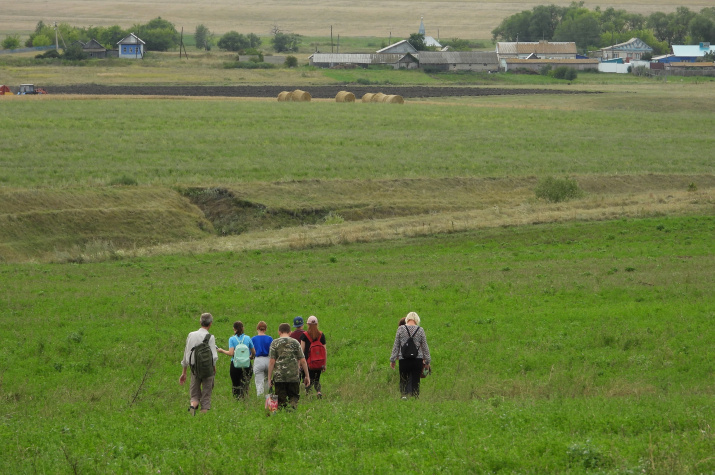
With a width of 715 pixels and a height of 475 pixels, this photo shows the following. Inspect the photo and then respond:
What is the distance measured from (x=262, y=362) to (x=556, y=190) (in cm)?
2826

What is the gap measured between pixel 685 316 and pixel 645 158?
3442 centimetres

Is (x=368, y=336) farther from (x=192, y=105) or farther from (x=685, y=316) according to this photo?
(x=192, y=105)

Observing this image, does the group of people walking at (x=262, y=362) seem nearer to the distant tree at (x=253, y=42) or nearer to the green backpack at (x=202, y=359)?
the green backpack at (x=202, y=359)

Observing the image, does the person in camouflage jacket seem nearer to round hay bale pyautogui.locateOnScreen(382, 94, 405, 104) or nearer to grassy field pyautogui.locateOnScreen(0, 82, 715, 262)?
grassy field pyautogui.locateOnScreen(0, 82, 715, 262)

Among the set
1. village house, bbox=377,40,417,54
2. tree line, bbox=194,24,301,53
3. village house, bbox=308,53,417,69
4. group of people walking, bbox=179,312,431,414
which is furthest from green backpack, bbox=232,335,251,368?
tree line, bbox=194,24,301,53

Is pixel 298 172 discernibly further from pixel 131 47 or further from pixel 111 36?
pixel 111 36

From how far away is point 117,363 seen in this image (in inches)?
617


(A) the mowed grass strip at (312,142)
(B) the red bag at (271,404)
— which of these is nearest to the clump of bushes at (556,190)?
(A) the mowed grass strip at (312,142)

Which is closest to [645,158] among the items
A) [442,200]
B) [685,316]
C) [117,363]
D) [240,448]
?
[442,200]

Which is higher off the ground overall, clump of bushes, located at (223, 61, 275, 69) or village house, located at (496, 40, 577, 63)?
village house, located at (496, 40, 577, 63)

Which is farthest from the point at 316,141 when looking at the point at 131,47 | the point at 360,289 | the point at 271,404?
the point at 131,47

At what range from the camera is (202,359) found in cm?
1198

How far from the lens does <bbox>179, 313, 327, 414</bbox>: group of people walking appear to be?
→ 1180 cm

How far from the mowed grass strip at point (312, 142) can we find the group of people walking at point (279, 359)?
85.5ft
